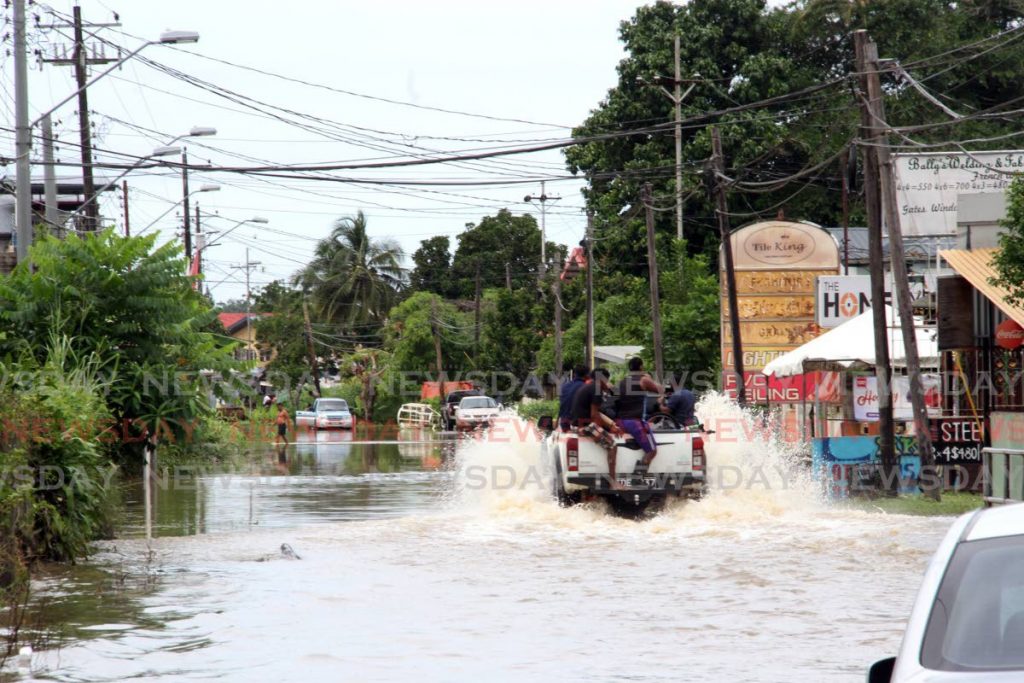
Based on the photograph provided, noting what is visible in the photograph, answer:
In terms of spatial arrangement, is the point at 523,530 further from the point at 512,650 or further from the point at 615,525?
the point at 512,650

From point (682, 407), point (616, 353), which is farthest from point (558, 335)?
point (682, 407)

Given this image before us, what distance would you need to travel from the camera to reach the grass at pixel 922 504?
2017 centimetres

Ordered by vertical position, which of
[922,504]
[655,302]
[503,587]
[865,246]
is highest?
[865,246]

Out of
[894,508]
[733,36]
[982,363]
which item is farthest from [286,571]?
[733,36]

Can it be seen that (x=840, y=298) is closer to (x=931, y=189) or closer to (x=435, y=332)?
(x=931, y=189)

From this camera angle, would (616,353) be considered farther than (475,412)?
No

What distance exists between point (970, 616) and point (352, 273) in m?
74.0

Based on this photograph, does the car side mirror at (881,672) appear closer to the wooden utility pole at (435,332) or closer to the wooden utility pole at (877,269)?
the wooden utility pole at (877,269)

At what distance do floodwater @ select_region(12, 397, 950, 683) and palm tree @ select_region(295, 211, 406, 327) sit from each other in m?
54.9

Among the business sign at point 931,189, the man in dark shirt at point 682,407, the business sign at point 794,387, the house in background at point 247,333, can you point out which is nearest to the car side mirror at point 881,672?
the man in dark shirt at point 682,407

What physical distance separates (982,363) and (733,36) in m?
33.0

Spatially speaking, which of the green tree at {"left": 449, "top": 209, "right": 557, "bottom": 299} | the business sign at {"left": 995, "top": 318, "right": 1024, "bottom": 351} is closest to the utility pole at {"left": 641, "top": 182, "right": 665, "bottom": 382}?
the business sign at {"left": 995, "top": 318, "right": 1024, "bottom": 351}

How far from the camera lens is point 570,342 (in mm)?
56500

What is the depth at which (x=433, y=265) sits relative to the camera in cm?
8500
